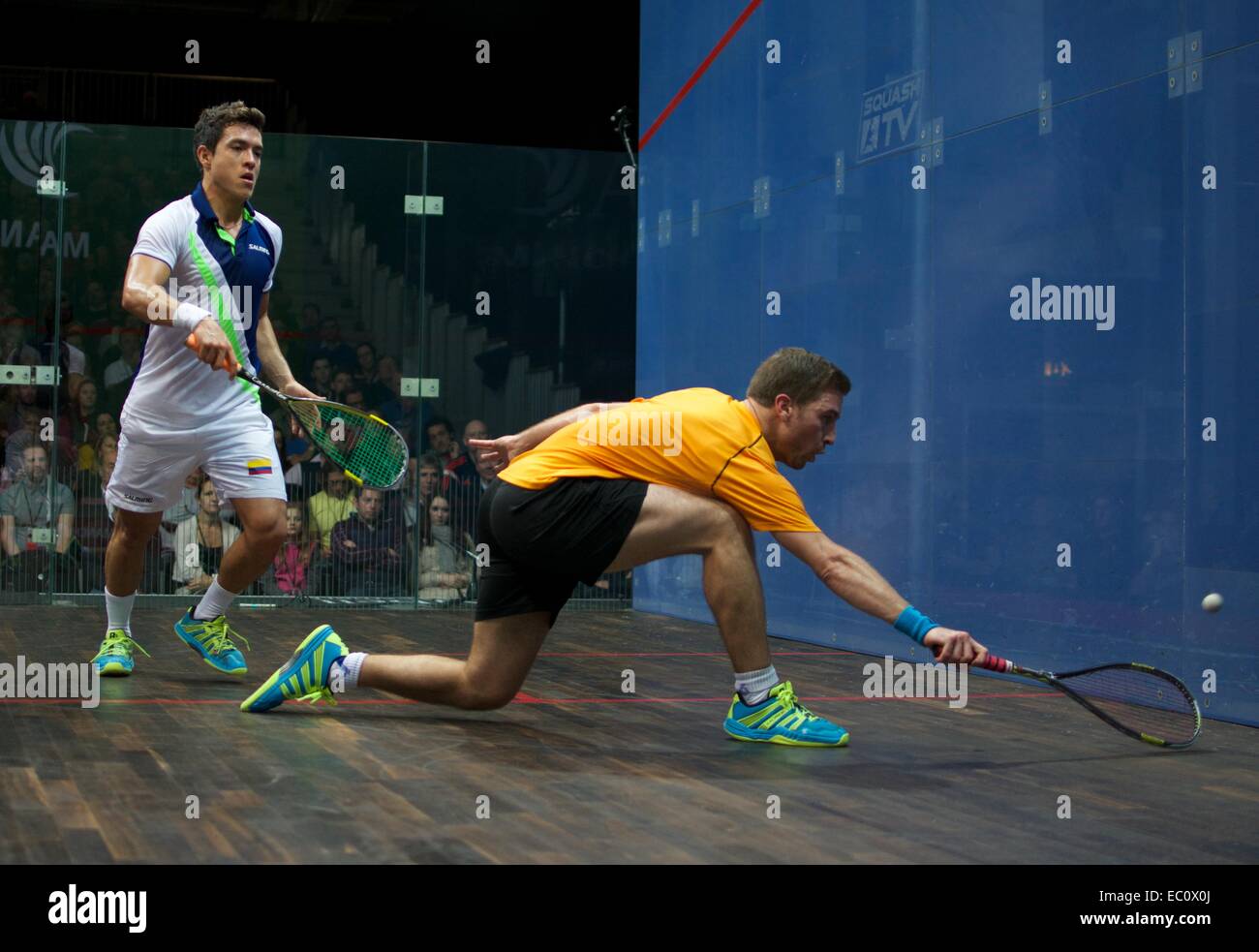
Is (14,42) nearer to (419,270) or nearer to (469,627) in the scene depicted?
(419,270)

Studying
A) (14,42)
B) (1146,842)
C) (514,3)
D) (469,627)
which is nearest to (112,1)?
(14,42)

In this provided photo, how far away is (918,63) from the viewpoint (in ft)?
15.4

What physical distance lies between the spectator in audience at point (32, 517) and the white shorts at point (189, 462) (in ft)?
8.62

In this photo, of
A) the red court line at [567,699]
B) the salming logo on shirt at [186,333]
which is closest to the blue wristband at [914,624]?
the red court line at [567,699]

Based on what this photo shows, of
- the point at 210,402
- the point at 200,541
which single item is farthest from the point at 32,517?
the point at 210,402

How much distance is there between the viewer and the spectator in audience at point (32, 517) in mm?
6184

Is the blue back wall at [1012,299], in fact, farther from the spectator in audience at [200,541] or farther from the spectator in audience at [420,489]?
the spectator in audience at [200,541]

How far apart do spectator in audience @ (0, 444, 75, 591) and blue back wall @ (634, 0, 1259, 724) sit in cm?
246

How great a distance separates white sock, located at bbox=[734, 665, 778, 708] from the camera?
2.98 meters

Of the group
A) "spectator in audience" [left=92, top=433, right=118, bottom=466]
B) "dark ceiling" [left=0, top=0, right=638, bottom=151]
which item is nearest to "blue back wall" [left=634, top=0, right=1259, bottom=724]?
"spectator in audience" [left=92, top=433, right=118, bottom=466]

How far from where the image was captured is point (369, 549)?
6.44 m

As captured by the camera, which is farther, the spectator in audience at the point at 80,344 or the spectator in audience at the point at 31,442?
the spectator in audience at the point at 80,344

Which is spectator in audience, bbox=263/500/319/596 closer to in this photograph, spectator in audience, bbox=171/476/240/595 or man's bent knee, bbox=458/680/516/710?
spectator in audience, bbox=171/476/240/595

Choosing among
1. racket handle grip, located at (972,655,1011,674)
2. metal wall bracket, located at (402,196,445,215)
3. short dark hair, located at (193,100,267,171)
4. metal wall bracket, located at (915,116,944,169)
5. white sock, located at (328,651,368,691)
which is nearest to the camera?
racket handle grip, located at (972,655,1011,674)
